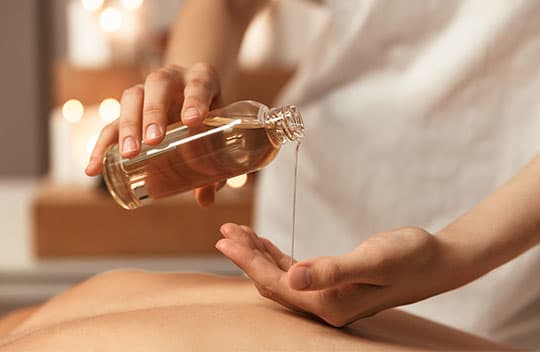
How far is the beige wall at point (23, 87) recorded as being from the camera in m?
2.93

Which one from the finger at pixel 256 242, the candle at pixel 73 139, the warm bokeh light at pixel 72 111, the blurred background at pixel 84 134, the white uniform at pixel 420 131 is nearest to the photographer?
the finger at pixel 256 242

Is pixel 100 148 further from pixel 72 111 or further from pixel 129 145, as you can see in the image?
pixel 72 111

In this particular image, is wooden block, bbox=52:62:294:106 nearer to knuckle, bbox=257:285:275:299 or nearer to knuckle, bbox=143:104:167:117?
Result: knuckle, bbox=143:104:167:117

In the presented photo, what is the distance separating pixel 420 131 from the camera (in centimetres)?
119

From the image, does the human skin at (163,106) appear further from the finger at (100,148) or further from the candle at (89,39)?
the candle at (89,39)

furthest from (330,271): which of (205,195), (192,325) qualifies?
(205,195)

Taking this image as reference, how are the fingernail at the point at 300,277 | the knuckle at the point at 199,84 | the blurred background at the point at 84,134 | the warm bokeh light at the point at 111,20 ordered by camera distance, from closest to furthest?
the fingernail at the point at 300,277, the knuckle at the point at 199,84, the blurred background at the point at 84,134, the warm bokeh light at the point at 111,20

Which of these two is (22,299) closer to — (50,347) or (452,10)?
(452,10)

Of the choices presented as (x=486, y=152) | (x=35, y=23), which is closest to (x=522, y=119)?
(x=486, y=152)

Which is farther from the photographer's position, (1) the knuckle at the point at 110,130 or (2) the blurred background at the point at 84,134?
(2) the blurred background at the point at 84,134

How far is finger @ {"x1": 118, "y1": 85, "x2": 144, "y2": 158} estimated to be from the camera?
75 centimetres

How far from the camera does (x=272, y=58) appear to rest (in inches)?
100

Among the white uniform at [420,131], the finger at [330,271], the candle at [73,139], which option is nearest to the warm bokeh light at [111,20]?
the candle at [73,139]

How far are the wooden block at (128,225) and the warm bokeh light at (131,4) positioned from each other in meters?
0.66
